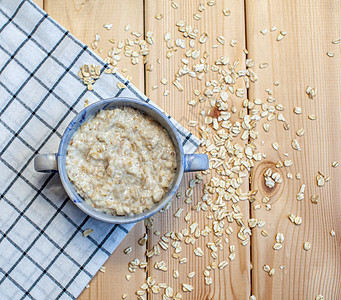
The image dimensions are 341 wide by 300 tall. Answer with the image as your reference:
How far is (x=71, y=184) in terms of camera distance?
2.62 feet

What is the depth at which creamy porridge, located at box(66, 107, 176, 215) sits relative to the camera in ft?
2.61

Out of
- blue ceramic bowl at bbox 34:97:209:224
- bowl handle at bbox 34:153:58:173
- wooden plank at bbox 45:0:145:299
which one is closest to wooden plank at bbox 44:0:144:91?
wooden plank at bbox 45:0:145:299

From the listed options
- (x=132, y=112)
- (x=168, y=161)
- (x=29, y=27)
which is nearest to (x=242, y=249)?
(x=168, y=161)

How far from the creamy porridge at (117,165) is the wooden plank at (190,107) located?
14cm

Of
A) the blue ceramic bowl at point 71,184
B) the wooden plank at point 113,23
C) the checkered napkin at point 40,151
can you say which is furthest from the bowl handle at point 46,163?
the wooden plank at point 113,23

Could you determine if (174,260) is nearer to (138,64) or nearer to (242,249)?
(242,249)

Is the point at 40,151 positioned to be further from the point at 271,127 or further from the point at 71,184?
the point at 271,127

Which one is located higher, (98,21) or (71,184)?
(98,21)

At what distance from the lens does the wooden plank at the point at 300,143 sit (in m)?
0.94

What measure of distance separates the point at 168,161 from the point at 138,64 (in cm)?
27

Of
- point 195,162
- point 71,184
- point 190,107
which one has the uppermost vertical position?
point 190,107

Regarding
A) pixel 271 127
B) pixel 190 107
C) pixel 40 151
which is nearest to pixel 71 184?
pixel 40 151

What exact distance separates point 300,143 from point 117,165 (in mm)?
450

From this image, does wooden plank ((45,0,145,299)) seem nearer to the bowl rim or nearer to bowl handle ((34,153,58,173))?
the bowl rim
